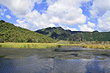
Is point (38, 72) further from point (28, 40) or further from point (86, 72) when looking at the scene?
point (28, 40)

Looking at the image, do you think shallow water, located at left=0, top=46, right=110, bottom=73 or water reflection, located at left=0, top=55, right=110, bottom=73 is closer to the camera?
water reflection, located at left=0, top=55, right=110, bottom=73

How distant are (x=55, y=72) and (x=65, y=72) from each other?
1.49m

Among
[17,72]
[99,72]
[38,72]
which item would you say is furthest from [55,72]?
[99,72]

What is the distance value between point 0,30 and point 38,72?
4828 inches

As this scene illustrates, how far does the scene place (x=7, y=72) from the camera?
47.4 feet

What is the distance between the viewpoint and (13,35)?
11825 cm

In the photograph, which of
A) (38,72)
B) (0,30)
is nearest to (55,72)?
(38,72)

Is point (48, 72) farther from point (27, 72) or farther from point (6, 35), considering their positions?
point (6, 35)

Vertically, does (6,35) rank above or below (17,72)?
above

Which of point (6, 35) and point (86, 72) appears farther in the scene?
point (6, 35)

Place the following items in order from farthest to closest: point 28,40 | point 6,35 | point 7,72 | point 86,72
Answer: point 28,40 → point 6,35 → point 86,72 → point 7,72

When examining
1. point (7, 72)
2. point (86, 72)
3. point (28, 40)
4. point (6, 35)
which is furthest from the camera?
point (28, 40)

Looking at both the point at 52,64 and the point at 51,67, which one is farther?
the point at 52,64

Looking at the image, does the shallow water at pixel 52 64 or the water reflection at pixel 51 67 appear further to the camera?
the shallow water at pixel 52 64
